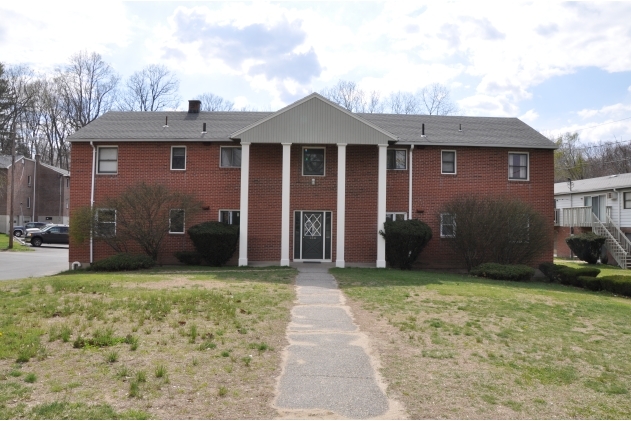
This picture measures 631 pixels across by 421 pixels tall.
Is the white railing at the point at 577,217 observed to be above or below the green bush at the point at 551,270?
above

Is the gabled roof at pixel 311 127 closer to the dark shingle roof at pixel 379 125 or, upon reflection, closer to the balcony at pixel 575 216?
the dark shingle roof at pixel 379 125

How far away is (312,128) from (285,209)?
10.8 ft

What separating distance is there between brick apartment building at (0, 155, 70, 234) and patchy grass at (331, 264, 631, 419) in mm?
49958

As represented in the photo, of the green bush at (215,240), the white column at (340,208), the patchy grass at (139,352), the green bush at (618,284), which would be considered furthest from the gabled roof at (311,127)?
the patchy grass at (139,352)

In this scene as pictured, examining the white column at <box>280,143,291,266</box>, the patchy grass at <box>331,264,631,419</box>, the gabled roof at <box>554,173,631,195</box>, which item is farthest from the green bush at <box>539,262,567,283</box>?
the gabled roof at <box>554,173,631,195</box>

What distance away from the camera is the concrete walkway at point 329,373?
5289 mm

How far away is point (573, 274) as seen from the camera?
1891 centimetres

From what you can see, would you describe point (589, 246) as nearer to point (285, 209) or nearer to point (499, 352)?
point (285, 209)

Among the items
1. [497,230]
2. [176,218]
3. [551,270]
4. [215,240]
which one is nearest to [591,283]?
[551,270]

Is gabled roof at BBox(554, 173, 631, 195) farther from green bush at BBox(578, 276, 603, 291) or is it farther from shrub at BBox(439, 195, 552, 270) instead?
green bush at BBox(578, 276, 603, 291)

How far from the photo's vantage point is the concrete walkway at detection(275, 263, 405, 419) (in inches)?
208

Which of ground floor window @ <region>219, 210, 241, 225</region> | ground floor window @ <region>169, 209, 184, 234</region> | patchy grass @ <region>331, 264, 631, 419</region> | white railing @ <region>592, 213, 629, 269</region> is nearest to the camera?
patchy grass @ <region>331, 264, 631, 419</region>

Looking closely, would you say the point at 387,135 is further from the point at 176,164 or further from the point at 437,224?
the point at 176,164

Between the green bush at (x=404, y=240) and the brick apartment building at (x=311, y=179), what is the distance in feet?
3.17
